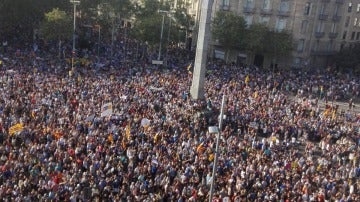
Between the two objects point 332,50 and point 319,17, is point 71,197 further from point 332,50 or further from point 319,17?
point 332,50

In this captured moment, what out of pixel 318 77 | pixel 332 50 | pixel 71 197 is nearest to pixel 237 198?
pixel 71 197

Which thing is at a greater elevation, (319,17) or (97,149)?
(319,17)

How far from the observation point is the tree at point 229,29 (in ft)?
201

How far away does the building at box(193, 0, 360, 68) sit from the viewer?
207ft

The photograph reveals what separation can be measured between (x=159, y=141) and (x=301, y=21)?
41.1 meters

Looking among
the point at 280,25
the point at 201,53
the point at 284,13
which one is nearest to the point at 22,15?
the point at 201,53

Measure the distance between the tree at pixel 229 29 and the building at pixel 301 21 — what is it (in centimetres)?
321

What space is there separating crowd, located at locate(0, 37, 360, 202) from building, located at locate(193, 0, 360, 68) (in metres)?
20.1

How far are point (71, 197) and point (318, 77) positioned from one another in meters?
37.9

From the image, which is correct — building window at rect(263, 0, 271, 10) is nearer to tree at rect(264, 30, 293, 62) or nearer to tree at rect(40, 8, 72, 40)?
tree at rect(264, 30, 293, 62)

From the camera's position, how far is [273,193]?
2258 cm

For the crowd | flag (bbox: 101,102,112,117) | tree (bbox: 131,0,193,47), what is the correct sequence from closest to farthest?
the crowd → flag (bbox: 101,102,112,117) → tree (bbox: 131,0,193,47)

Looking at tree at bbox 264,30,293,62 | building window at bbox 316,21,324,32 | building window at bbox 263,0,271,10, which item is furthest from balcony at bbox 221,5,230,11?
building window at bbox 316,21,324,32

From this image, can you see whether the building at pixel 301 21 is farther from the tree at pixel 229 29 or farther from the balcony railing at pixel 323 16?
the tree at pixel 229 29
